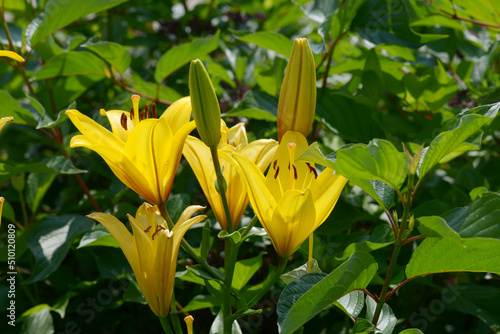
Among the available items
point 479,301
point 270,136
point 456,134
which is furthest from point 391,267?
point 270,136

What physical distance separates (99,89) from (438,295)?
127 cm

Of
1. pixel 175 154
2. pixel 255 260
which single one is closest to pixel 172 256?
pixel 175 154

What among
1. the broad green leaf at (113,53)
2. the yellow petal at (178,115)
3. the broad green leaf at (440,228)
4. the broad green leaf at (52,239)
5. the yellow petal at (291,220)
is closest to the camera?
the broad green leaf at (440,228)

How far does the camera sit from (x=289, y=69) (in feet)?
2.57

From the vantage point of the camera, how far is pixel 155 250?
0.75 metres

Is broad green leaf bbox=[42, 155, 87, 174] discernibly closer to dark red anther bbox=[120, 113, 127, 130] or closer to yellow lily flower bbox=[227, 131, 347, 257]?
dark red anther bbox=[120, 113, 127, 130]

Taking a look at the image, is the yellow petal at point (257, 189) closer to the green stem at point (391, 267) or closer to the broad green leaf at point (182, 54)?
the green stem at point (391, 267)

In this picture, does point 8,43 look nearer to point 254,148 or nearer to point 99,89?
point 99,89

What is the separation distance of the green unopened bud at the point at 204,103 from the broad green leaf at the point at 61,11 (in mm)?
530

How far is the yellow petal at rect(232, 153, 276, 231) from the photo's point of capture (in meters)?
0.71

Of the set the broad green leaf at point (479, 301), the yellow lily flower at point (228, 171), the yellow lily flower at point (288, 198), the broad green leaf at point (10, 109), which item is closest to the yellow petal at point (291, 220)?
the yellow lily flower at point (288, 198)

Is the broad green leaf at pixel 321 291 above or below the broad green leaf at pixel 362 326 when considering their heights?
above

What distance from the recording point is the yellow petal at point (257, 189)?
0.71 m

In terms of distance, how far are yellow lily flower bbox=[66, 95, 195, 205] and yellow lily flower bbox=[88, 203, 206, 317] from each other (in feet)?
0.13
